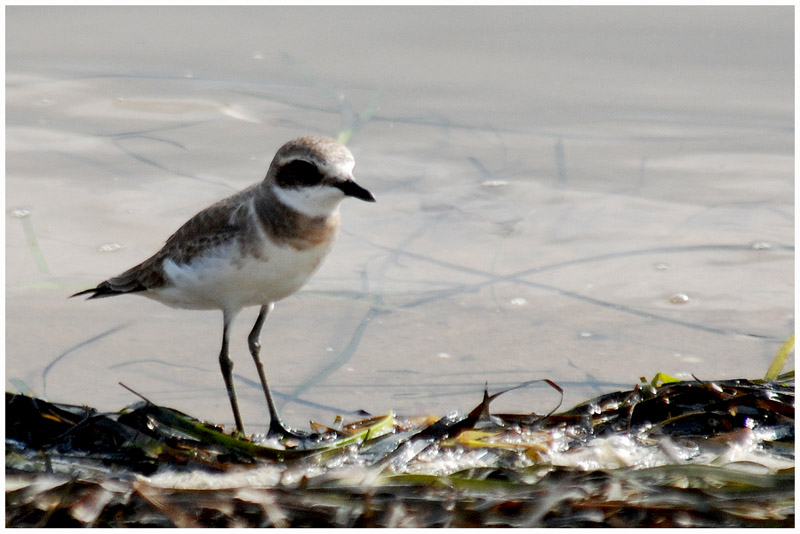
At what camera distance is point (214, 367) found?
4.47 m

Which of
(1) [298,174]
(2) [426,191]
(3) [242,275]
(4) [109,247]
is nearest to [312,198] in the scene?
(1) [298,174]

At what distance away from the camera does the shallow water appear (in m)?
4.47

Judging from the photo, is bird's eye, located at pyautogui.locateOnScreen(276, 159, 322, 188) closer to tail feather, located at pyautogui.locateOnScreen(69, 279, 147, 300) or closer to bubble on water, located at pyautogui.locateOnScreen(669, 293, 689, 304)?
tail feather, located at pyautogui.locateOnScreen(69, 279, 147, 300)

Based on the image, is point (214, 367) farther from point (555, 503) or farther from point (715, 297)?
point (715, 297)

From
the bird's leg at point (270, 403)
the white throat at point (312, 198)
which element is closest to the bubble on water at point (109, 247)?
the bird's leg at point (270, 403)

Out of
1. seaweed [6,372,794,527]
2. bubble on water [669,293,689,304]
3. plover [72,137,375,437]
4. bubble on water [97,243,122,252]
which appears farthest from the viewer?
bubble on water [97,243,122,252]

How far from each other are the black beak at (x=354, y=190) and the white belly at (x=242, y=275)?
27 centimetres

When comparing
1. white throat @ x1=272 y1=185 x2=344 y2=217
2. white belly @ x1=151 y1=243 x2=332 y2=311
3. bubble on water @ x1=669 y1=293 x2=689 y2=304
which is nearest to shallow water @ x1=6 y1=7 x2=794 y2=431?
bubble on water @ x1=669 y1=293 x2=689 y2=304

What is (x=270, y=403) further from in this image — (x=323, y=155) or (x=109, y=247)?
(x=109, y=247)

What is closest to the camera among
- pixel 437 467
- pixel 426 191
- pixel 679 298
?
pixel 437 467

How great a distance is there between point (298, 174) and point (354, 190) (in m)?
0.24

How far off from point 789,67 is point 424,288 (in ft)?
11.2

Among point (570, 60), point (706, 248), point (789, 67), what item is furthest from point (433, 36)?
point (706, 248)

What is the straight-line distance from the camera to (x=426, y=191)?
605cm
